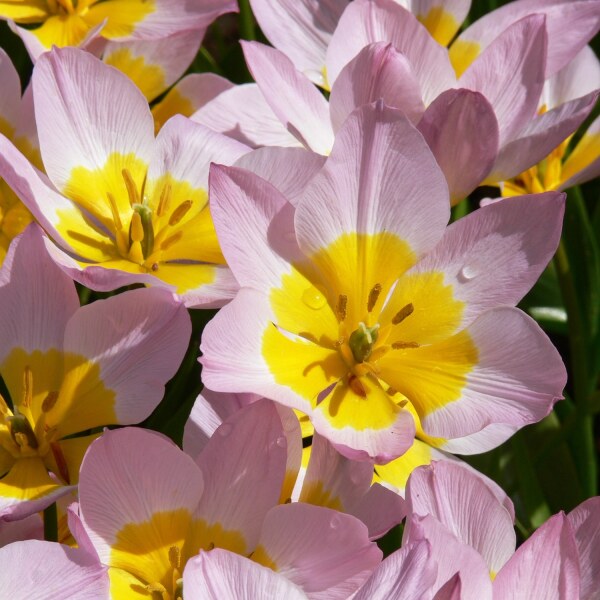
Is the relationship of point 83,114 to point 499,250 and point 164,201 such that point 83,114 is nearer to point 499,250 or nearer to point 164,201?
point 164,201

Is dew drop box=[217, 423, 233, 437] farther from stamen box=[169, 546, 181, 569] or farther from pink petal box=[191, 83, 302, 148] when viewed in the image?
pink petal box=[191, 83, 302, 148]

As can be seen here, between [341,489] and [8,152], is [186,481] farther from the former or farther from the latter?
[8,152]

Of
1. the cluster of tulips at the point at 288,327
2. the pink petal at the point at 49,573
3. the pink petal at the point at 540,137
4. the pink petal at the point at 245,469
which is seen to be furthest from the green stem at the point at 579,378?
the pink petal at the point at 49,573

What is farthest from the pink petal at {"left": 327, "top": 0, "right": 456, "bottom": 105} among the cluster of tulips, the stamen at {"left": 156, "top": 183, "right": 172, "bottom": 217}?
the stamen at {"left": 156, "top": 183, "right": 172, "bottom": 217}

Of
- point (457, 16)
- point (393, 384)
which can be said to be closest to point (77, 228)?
point (393, 384)

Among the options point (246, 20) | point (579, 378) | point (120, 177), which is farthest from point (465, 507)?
point (246, 20)

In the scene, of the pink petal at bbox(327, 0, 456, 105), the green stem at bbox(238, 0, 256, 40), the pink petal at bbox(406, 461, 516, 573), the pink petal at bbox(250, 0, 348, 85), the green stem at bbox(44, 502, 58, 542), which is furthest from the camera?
the green stem at bbox(238, 0, 256, 40)
